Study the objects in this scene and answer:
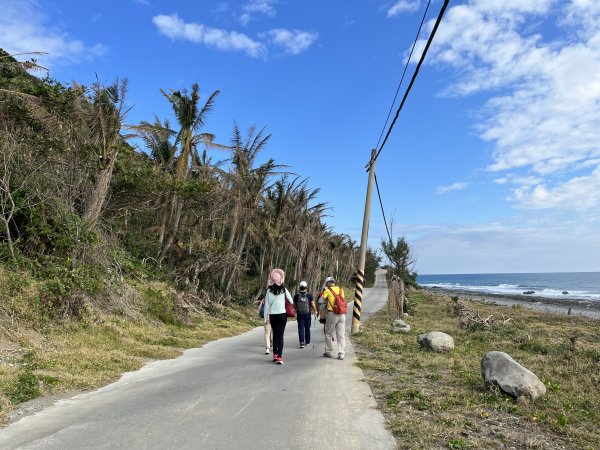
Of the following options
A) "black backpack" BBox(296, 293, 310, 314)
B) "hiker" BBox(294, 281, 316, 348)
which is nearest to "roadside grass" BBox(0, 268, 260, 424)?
"hiker" BBox(294, 281, 316, 348)

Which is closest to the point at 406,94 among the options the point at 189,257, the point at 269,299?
the point at 269,299

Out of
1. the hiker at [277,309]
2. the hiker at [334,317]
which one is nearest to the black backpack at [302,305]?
the hiker at [334,317]

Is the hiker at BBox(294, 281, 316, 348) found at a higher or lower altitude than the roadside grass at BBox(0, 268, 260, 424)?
higher

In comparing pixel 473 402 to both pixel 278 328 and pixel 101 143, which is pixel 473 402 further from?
pixel 101 143

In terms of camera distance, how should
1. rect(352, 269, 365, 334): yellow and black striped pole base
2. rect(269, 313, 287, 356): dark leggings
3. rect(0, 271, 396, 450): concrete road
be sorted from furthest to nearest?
rect(352, 269, 365, 334): yellow and black striped pole base → rect(269, 313, 287, 356): dark leggings → rect(0, 271, 396, 450): concrete road

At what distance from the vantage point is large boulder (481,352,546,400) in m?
6.38

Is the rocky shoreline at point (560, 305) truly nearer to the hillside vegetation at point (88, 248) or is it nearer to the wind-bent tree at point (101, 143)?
the hillside vegetation at point (88, 248)

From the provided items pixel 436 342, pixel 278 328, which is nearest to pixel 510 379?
pixel 278 328

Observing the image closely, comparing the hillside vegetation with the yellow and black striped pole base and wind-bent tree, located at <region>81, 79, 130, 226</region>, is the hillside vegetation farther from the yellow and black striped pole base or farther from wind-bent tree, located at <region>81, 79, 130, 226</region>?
the yellow and black striped pole base

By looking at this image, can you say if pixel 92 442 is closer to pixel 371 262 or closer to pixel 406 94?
pixel 406 94

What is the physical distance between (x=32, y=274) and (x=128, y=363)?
3.87m

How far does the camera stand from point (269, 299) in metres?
8.83

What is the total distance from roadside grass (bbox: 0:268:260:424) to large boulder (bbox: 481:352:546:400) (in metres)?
5.85

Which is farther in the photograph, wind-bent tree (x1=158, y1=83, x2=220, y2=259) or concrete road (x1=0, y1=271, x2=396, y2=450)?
wind-bent tree (x1=158, y1=83, x2=220, y2=259)
